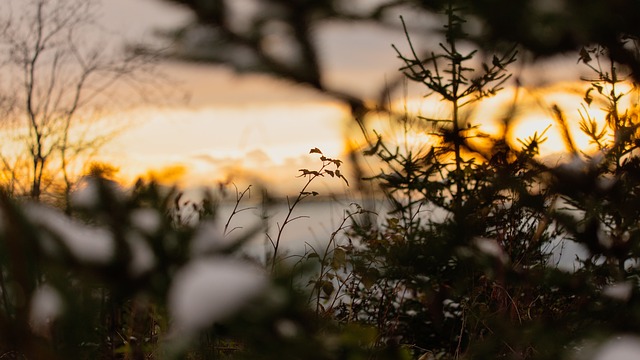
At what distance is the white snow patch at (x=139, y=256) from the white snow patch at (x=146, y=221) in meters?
0.01

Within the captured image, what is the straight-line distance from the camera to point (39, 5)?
694 centimetres

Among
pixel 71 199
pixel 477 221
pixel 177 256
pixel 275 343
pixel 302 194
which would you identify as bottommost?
pixel 275 343

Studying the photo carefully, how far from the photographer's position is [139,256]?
2.90 feet

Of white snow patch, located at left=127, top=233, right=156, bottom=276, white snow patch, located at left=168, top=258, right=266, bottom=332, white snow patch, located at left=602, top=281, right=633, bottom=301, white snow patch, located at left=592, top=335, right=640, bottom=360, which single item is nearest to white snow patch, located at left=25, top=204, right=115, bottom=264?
white snow patch, located at left=127, top=233, right=156, bottom=276

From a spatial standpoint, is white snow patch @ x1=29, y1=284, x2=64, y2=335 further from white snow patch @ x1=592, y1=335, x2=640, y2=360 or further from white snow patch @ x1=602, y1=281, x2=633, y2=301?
white snow patch @ x1=602, y1=281, x2=633, y2=301

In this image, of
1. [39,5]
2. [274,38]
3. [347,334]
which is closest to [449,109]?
[274,38]

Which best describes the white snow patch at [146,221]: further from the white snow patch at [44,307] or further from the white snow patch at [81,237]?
the white snow patch at [44,307]

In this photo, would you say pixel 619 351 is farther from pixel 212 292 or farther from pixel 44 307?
pixel 44 307

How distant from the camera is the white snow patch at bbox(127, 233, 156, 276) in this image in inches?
34.7

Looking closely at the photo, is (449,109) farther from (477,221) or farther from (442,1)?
(442,1)

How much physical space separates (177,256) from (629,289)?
1764 millimetres

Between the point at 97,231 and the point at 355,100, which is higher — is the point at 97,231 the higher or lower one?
the lower one

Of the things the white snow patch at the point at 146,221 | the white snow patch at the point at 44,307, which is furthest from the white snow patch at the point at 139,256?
the white snow patch at the point at 44,307

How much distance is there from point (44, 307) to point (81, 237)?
19 cm
